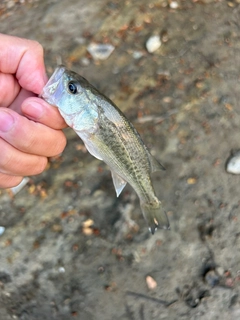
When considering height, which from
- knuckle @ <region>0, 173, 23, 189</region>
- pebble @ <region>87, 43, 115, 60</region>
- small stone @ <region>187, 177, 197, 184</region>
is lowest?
small stone @ <region>187, 177, 197, 184</region>

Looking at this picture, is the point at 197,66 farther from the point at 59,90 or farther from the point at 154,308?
the point at 154,308

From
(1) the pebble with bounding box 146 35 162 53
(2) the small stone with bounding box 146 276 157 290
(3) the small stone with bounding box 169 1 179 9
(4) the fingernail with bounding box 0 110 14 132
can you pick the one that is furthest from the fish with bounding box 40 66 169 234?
(3) the small stone with bounding box 169 1 179 9

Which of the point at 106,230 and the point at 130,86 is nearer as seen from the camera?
the point at 106,230

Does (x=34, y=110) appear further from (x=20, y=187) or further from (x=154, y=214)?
(x=20, y=187)

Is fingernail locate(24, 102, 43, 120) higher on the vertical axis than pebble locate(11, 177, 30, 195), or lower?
higher

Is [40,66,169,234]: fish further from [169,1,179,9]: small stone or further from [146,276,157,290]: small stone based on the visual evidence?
[169,1,179,9]: small stone

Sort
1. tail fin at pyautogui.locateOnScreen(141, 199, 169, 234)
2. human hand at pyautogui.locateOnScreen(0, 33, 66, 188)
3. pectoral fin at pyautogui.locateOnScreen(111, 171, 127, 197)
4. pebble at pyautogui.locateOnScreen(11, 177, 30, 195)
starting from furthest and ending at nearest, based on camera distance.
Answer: pebble at pyautogui.locateOnScreen(11, 177, 30, 195) < tail fin at pyautogui.locateOnScreen(141, 199, 169, 234) < pectoral fin at pyautogui.locateOnScreen(111, 171, 127, 197) < human hand at pyautogui.locateOnScreen(0, 33, 66, 188)

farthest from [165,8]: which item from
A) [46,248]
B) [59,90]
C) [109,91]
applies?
[46,248]
